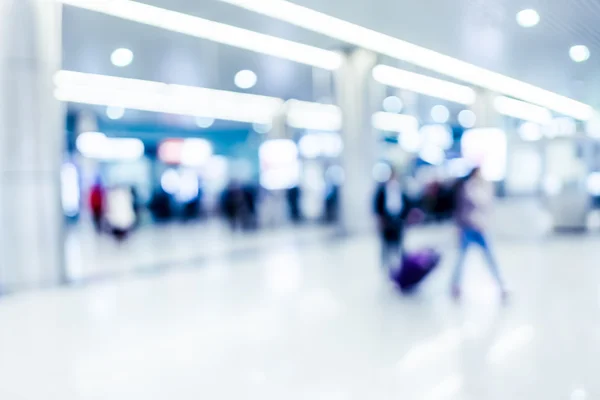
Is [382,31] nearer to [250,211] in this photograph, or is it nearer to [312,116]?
[250,211]

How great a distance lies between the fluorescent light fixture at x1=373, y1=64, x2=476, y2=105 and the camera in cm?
1595

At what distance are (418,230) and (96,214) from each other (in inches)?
431

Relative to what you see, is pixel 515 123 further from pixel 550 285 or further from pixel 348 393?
pixel 348 393

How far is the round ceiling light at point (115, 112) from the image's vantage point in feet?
76.3

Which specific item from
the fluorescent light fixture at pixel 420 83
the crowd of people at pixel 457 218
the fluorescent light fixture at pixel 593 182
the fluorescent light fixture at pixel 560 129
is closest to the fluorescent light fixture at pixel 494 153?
the fluorescent light fixture at pixel 560 129

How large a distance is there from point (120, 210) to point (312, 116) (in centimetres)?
1478

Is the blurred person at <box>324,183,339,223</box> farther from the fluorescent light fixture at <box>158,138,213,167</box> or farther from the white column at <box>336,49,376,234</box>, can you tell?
the fluorescent light fixture at <box>158,138,213,167</box>

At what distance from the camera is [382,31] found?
36.6 feet

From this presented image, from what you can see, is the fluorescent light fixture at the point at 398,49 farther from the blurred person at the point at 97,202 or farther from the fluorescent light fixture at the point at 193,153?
the fluorescent light fixture at the point at 193,153

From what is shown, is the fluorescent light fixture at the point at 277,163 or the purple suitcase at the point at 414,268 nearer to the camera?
the purple suitcase at the point at 414,268

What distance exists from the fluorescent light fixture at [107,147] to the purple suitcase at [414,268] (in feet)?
71.0

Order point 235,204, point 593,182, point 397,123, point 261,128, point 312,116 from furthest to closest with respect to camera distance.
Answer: point 261,128 < point 397,123 < point 312,116 < point 235,204 < point 593,182

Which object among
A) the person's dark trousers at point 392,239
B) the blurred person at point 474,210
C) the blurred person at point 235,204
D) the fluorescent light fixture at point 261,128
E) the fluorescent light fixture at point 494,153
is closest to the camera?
the blurred person at point 474,210

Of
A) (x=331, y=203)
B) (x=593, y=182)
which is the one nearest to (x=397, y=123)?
(x=331, y=203)
